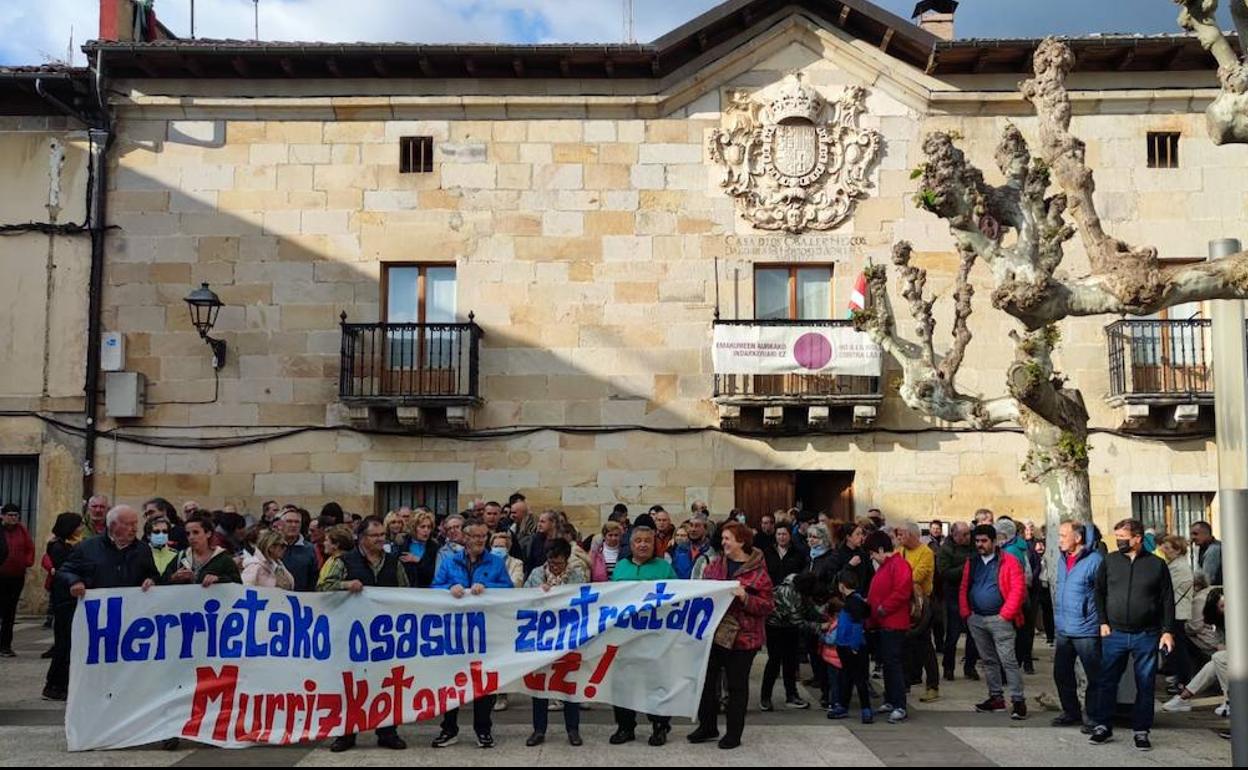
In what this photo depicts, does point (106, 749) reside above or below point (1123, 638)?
below

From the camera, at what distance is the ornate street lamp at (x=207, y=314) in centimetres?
1596

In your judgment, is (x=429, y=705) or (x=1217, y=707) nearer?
(x=429, y=705)

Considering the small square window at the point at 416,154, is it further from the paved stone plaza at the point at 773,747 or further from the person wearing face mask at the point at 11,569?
the paved stone plaza at the point at 773,747

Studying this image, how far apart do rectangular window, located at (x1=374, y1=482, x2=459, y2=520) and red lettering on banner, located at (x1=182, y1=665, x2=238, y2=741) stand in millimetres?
8437

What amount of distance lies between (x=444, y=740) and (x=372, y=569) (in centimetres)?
143

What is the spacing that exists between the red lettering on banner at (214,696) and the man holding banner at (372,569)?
0.81m

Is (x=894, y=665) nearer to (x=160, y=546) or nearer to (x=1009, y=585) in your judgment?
(x=1009, y=585)

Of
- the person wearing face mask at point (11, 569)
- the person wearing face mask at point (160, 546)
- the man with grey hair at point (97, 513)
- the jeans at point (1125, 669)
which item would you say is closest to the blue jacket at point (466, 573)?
the person wearing face mask at point (160, 546)

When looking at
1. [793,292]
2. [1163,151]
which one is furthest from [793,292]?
[1163,151]

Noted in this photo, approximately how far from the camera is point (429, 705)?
8.43m

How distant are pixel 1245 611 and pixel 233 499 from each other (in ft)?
45.2

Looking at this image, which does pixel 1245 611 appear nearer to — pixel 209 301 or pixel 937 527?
pixel 937 527

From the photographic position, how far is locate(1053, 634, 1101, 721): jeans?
895cm

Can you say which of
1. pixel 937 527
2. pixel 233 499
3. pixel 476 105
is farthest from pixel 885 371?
pixel 233 499
